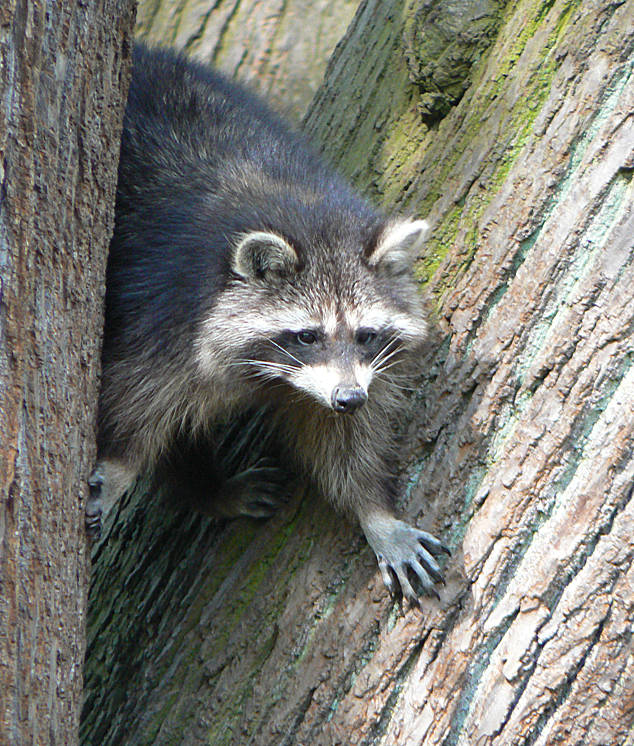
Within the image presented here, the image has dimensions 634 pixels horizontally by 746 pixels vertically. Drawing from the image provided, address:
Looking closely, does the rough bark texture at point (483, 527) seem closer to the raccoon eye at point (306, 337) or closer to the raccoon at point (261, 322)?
the raccoon at point (261, 322)

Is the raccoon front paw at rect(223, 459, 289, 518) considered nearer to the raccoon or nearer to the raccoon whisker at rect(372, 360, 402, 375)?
the raccoon

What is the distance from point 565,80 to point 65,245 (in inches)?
67.8

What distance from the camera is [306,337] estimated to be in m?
2.53

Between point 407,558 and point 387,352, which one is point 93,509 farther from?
point 387,352

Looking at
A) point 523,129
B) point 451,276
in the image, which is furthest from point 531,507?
point 523,129

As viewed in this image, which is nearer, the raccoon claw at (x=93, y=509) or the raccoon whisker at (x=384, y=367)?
the raccoon claw at (x=93, y=509)

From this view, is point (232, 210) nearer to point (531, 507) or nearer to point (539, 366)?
point (539, 366)

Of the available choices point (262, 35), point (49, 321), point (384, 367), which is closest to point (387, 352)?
point (384, 367)

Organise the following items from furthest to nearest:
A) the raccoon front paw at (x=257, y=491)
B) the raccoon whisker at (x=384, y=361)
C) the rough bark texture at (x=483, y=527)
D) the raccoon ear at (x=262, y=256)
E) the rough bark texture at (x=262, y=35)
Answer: the rough bark texture at (x=262, y=35)
the raccoon front paw at (x=257, y=491)
the raccoon whisker at (x=384, y=361)
the raccoon ear at (x=262, y=256)
the rough bark texture at (x=483, y=527)

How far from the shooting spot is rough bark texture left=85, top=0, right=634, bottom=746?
211 centimetres

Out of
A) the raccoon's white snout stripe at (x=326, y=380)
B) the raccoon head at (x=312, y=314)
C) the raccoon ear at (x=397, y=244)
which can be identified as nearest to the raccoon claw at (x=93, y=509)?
the raccoon head at (x=312, y=314)

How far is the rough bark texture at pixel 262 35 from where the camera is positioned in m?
4.92

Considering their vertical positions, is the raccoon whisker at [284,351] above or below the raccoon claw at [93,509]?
above

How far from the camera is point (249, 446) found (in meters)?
3.28
